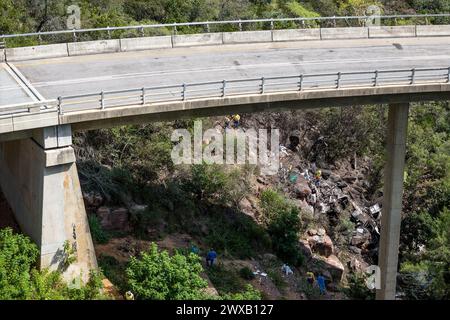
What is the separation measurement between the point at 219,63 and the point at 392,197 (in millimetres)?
8765

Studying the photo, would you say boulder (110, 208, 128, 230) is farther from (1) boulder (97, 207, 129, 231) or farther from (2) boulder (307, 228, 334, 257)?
(2) boulder (307, 228, 334, 257)

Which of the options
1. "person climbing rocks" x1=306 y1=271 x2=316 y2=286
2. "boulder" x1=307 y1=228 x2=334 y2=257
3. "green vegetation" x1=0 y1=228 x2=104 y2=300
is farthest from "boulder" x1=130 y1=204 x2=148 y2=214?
"boulder" x1=307 y1=228 x2=334 y2=257

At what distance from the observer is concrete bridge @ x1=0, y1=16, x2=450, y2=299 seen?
76.2 ft

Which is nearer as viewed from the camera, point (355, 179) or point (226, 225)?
point (226, 225)

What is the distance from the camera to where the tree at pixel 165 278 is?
74.1 ft

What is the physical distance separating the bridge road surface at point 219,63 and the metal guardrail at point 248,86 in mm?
922

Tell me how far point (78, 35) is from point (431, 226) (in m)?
20.5

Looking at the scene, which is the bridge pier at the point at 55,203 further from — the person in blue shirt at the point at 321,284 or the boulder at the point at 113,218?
the person in blue shirt at the point at 321,284

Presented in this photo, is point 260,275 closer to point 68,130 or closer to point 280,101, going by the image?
point 280,101

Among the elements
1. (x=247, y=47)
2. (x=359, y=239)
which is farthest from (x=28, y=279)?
(x=359, y=239)

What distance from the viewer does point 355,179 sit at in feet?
135

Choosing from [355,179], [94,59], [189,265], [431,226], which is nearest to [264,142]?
[355,179]

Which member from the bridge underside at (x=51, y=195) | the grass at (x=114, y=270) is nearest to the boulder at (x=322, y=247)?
the bridge underside at (x=51, y=195)

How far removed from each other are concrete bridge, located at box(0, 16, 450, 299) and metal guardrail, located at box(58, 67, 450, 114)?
49 mm
